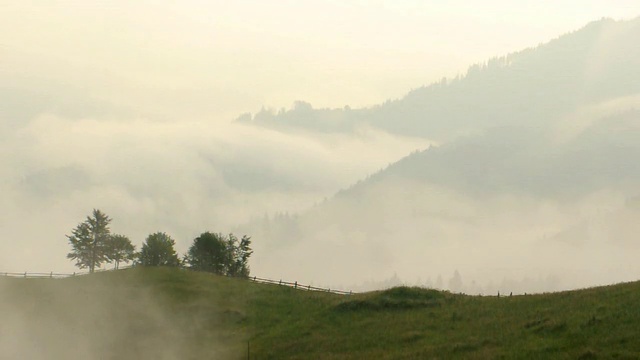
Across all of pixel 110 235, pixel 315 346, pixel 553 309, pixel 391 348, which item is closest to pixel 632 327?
pixel 553 309

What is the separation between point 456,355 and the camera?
5597cm

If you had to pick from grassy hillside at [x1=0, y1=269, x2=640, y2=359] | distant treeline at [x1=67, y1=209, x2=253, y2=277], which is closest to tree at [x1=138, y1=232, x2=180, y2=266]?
distant treeline at [x1=67, y1=209, x2=253, y2=277]

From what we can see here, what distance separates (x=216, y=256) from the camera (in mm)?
131750

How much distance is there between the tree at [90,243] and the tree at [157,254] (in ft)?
25.7

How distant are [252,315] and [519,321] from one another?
29.2m

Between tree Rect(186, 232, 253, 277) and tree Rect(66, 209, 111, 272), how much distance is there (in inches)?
695

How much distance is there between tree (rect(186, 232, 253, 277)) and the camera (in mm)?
131250

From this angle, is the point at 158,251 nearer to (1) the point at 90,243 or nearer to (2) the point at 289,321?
(1) the point at 90,243

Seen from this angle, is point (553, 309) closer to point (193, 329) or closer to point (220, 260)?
point (193, 329)

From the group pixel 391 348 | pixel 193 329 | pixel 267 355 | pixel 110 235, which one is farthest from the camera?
pixel 110 235

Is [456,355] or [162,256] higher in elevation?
[162,256]

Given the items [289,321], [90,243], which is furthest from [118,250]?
[289,321]

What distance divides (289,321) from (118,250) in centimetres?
7267

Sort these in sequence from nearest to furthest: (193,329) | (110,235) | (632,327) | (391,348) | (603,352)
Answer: (603,352), (632,327), (391,348), (193,329), (110,235)
